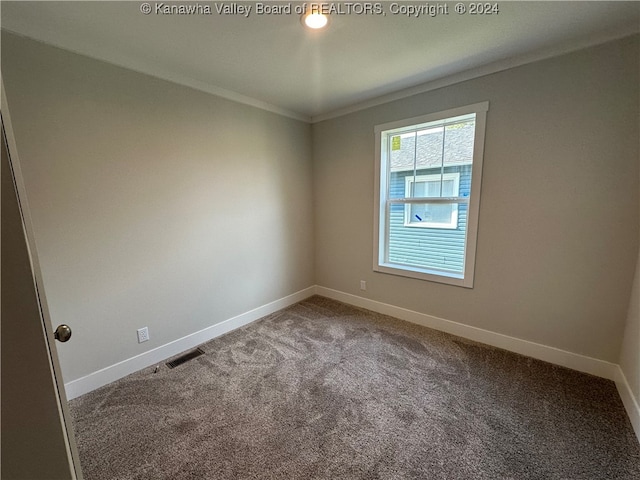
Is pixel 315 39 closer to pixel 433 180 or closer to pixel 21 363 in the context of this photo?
pixel 433 180

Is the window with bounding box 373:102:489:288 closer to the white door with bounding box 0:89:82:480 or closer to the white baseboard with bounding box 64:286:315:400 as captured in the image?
the white baseboard with bounding box 64:286:315:400

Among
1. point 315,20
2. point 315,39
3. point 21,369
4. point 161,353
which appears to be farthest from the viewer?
point 161,353

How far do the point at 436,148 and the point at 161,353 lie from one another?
125 inches

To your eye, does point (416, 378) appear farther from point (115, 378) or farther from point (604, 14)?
point (604, 14)

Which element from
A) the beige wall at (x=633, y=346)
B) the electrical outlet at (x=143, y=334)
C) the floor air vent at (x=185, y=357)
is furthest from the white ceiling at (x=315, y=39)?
the floor air vent at (x=185, y=357)

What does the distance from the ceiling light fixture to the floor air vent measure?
2.67 metres

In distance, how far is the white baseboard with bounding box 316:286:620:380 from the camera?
1.99 metres

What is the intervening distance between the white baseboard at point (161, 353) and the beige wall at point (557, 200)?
77.1 inches

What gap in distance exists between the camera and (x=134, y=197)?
2.08 metres

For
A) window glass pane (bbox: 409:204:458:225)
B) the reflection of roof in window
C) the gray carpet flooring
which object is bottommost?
the gray carpet flooring

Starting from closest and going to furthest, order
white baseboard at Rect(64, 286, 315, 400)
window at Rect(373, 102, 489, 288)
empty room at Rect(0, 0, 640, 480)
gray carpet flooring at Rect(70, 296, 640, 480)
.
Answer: gray carpet flooring at Rect(70, 296, 640, 480)
empty room at Rect(0, 0, 640, 480)
white baseboard at Rect(64, 286, 315, 400)
window at Rect(373, 102, 489, 288)

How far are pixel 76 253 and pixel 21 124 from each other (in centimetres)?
83

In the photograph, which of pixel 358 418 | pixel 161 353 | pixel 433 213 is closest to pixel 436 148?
pixel 433 213

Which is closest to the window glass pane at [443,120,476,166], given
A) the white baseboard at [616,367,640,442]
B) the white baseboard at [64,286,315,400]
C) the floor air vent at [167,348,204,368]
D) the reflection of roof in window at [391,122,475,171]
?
the reflection of roof in window at [391,122,475,171]
